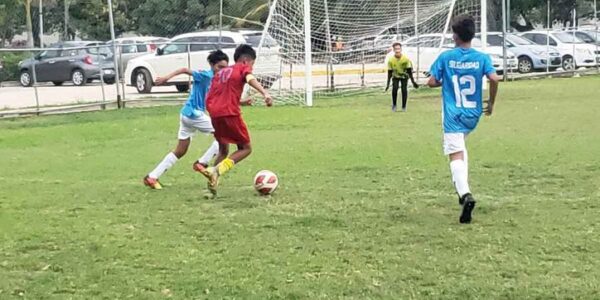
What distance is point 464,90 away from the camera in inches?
320

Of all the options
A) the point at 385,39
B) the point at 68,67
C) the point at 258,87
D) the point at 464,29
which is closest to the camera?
the point at 464,29

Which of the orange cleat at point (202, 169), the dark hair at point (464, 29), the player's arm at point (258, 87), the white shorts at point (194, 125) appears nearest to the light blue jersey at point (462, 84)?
the dark hair at point (464, 29)

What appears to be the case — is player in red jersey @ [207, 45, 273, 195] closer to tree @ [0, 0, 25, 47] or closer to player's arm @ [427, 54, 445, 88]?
player's arm @ [427, 54, 445, 88]

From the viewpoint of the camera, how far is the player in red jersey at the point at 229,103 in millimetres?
9562

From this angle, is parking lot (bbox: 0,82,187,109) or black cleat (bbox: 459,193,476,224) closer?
black cleat (bbox: 459,193,476,224)

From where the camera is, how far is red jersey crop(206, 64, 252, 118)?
9.57 metres

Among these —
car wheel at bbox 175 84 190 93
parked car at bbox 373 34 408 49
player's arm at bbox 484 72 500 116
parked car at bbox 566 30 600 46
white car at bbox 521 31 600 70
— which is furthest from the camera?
parked car at bbox 566 30 600 46

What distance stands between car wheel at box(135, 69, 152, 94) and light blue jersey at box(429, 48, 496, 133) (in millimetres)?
20579

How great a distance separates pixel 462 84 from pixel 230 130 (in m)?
2.70

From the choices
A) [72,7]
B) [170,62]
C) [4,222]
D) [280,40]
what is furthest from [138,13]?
[4,222]

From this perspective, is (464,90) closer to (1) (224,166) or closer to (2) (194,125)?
(1) (224,166)

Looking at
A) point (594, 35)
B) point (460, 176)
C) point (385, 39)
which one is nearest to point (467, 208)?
point (460, 176)

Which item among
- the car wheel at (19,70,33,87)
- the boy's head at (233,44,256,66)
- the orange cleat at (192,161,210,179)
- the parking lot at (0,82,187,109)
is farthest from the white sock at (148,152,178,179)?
the car wheel at (19,70,33,87)

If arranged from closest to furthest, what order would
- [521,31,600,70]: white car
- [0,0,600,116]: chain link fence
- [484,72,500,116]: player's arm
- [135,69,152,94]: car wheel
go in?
[484,72,500,116]: player's arm
[0,0,600,116]: chain link fence
[135,69,152,94]: car wheel
[521,31,600,70]: white car
